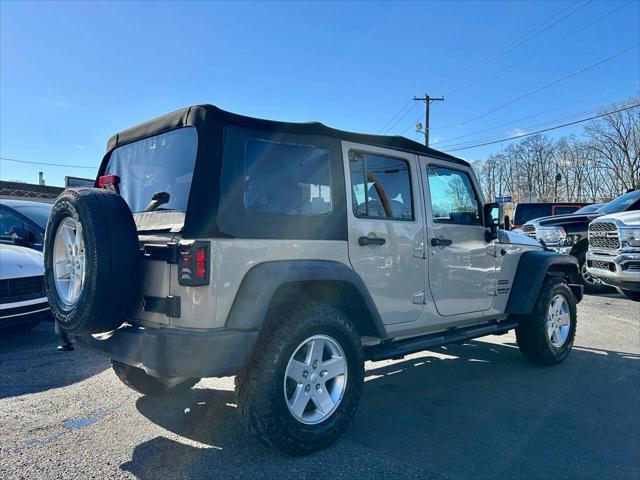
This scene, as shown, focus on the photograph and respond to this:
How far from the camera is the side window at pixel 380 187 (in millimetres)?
3461

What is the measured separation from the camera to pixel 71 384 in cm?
425

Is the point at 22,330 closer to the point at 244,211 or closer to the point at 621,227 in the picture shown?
the point at 244,211

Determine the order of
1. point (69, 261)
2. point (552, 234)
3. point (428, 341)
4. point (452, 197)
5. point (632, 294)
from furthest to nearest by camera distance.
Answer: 1. point (552, 234)
2. point (632, 294)
3. point (452, 197)
4. point (428, 341)
5. point (69, 261)

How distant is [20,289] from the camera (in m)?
5.34

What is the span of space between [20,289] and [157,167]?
325cm

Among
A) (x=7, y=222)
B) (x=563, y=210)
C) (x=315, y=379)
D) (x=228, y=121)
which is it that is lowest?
(x=315, y=379)

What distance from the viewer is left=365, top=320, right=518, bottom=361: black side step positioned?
3558 mm

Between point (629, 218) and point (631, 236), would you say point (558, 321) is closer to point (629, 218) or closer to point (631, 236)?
point (631, 236)

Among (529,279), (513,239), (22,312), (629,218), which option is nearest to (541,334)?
(529,279)

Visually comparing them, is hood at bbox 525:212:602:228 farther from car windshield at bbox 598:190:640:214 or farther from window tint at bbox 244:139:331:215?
window tint at bbox 244:139:331:215

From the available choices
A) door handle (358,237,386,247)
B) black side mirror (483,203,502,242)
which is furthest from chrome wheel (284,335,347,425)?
black side mirror (483,203,502,242)

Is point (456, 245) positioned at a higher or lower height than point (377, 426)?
higher

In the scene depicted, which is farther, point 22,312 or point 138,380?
point 22,312

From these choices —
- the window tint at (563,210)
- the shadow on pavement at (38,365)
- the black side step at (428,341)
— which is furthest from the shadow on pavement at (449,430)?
the window tint at (563,210)
